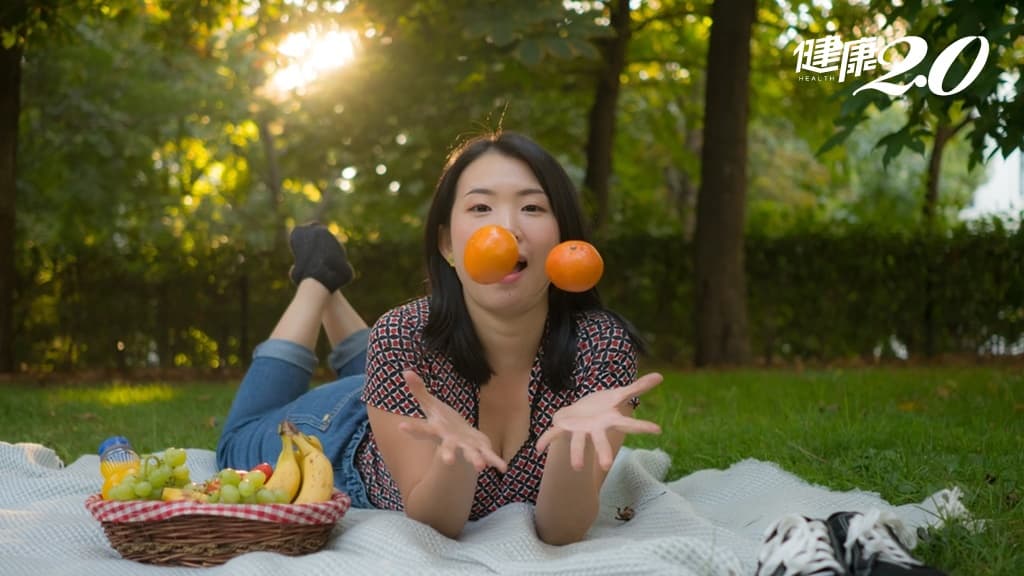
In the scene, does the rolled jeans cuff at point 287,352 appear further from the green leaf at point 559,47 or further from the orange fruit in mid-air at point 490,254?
the green leaf at point 559,47

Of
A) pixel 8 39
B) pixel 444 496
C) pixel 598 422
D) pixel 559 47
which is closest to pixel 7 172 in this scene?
pixel 8 39

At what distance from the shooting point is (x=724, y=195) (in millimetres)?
11938

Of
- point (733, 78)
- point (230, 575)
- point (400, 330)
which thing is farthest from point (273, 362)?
point (733, 78)

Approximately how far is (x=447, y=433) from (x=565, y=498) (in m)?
0.59

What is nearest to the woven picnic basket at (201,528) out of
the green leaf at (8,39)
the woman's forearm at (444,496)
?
the woman's forearm at (444,496)

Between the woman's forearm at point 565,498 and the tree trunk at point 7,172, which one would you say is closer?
the woman's forearm at point 565,498

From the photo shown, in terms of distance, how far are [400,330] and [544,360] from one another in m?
0.51

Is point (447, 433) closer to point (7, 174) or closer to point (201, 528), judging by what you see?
point (201, 528)

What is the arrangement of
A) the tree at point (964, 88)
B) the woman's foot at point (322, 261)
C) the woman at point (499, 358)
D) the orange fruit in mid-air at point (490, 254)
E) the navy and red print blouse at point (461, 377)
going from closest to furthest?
the orange fruit in mid-air at point (490, 254), the woman at point (499, 358), the navy and red print blouse at point (461, 377), the tree at point (964, 88), the woman's foot at point (322, 261)

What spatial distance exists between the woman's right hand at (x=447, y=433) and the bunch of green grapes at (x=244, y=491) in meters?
0.68

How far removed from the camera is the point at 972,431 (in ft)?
19.1

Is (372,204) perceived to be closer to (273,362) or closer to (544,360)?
(273,362)

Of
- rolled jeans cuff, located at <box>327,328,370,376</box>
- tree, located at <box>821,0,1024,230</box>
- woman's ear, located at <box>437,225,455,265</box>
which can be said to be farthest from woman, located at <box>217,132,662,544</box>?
tree, located at <box>821,0,1024,230</box>

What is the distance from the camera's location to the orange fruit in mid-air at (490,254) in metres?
3.35
